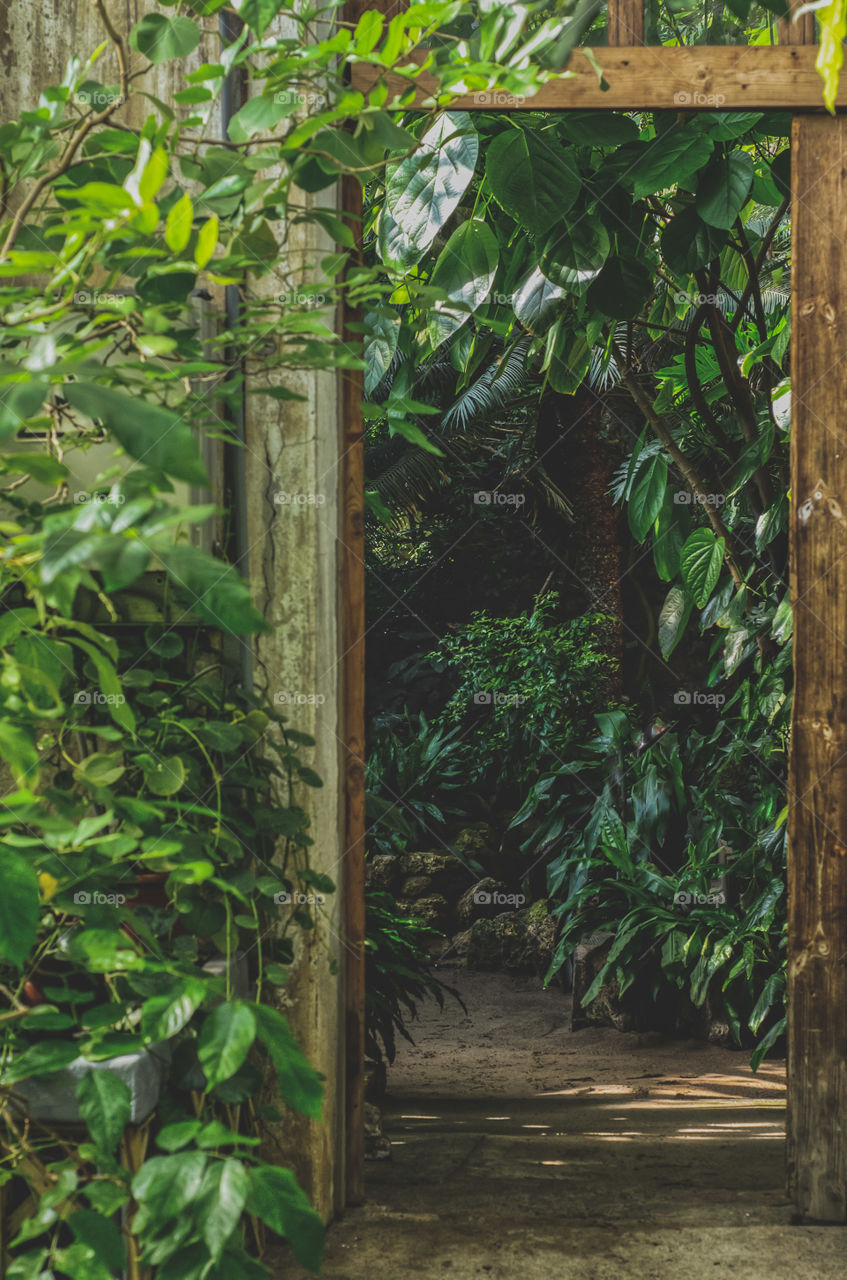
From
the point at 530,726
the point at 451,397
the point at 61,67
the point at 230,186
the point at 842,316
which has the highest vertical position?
the point at 451,397

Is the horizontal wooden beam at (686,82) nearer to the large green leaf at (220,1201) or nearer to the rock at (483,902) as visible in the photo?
the large green leaf at (220,1201)

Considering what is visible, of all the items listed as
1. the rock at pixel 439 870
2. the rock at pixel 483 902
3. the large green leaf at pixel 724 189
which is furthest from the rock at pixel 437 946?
the large green leaf at pixel 724 189

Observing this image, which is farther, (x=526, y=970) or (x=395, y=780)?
(x=395, y=780)

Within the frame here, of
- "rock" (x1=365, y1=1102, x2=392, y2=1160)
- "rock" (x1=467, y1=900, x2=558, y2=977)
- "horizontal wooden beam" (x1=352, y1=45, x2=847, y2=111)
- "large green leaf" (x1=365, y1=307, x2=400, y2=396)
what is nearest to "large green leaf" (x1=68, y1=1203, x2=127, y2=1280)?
"rock" (x1=365, y1=1102, x2=392, y2=1160)

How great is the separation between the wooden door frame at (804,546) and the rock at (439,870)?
4683mm

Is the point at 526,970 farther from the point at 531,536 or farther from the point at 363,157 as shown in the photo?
the point at 363,157

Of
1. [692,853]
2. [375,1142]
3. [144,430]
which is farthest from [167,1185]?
[692,853]

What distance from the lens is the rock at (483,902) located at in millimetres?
6352

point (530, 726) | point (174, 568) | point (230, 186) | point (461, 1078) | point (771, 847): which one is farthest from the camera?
point (530, 726)

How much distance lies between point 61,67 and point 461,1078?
3.65 m

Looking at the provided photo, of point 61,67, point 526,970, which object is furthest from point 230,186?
point 526,970

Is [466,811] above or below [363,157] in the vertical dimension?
below

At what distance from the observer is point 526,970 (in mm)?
6051

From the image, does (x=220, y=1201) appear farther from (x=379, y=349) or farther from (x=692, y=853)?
(x=692, y=853)
